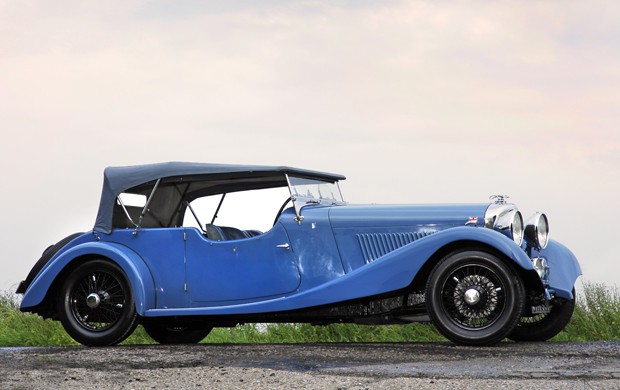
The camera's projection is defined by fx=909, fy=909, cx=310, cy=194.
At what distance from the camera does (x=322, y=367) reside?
7688mm

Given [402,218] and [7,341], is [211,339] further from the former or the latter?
[402,218]

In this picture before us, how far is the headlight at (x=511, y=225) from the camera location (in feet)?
30.2

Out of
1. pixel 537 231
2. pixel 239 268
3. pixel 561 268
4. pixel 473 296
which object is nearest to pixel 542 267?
pixel 537 231

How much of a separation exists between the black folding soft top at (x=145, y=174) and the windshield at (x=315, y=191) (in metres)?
0.08

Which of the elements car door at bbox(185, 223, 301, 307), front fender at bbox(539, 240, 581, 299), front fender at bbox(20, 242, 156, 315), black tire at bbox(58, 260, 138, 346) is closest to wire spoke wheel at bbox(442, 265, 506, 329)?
front fender at bbox(539, 240, 581, 299)

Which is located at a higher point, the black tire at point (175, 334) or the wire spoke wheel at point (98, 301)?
the wire spoke wheel at point (98, 301)

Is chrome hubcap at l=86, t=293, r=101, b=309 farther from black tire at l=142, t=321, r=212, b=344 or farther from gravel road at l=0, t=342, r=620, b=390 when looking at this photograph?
black tire at l=142, t=321, r=212, b=344

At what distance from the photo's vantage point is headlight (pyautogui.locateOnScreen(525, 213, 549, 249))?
384 inches

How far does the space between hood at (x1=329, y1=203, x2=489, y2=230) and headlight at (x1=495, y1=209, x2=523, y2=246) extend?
0.19m

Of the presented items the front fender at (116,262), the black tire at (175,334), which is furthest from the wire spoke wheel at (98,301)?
the black tire at (175,334)

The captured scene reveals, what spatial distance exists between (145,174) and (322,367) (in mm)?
3791

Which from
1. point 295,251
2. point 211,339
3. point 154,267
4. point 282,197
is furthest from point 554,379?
point 211,339

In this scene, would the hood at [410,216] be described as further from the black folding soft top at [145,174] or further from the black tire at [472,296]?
the black folding soft top at [145,174]

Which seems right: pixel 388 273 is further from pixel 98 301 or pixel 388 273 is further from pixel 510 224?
pixel 98 301
